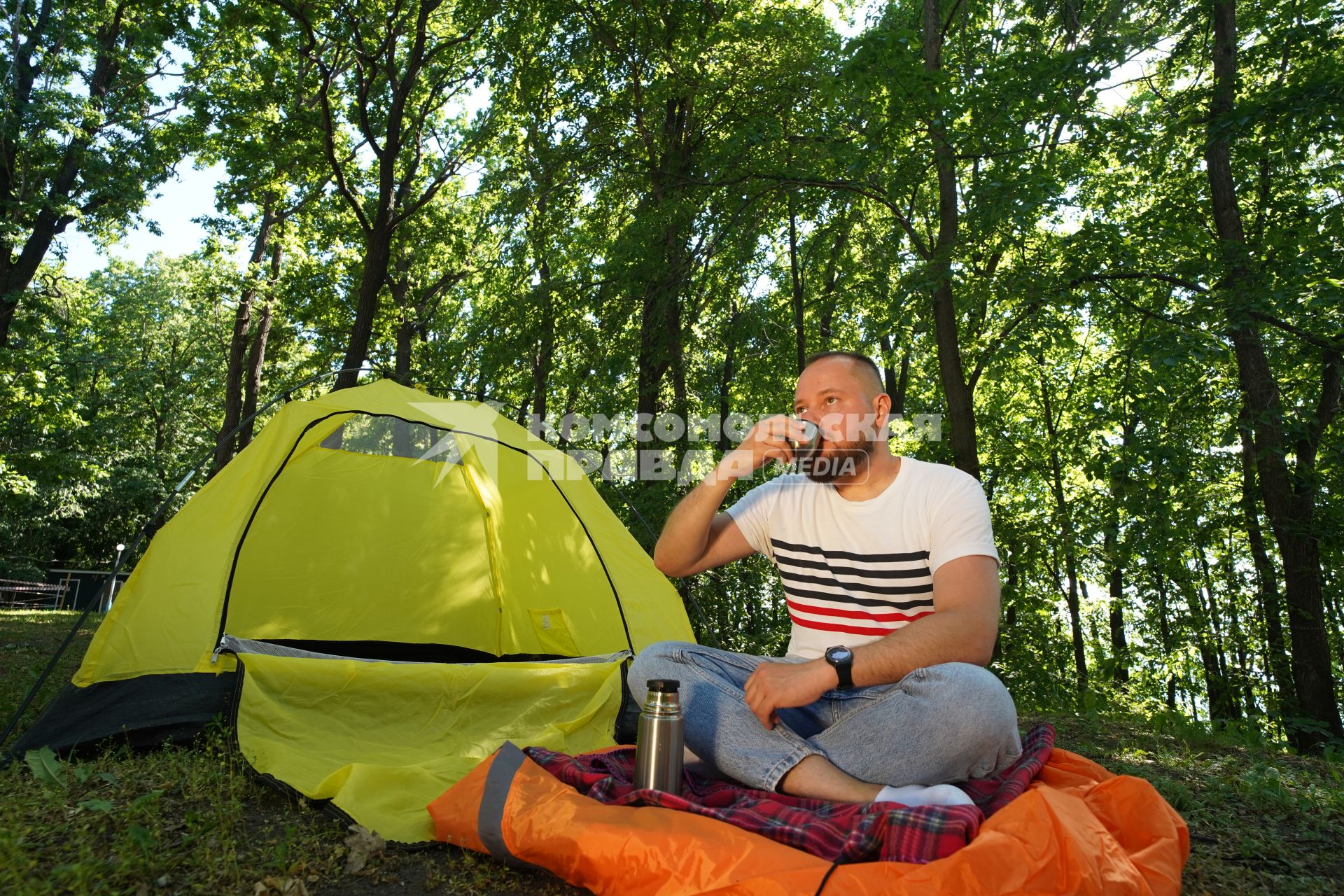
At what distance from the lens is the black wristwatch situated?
1.97 metres

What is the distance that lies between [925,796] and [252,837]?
1.80m

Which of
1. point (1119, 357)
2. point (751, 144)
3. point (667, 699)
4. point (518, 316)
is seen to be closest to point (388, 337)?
point (518, 316)

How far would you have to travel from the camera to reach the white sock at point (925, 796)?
1.73 meters

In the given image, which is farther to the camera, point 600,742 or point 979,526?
point 600,742

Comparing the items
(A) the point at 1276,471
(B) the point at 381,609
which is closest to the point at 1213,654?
(A) the point at 1276,471

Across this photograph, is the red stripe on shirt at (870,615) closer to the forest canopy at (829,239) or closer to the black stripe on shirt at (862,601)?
the black stripe on shirt at (862,601)

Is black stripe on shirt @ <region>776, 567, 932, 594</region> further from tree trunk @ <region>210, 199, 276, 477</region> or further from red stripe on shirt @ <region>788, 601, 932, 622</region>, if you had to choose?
tree trunk @ <region>210, 199, 276, 477</region>

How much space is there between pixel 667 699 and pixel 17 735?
3.14 meters

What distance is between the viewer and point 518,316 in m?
7.97

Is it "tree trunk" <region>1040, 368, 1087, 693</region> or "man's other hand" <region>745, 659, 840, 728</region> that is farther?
"tree trunk" <region>1040, 368, 1087, 693</region>

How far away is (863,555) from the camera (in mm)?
2287

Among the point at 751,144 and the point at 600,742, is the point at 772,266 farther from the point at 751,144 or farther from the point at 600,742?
the point at 600,742

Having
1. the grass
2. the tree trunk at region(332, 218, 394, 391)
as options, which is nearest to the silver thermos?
the grass

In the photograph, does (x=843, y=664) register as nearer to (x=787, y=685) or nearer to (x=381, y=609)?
(x=787, y=685)
